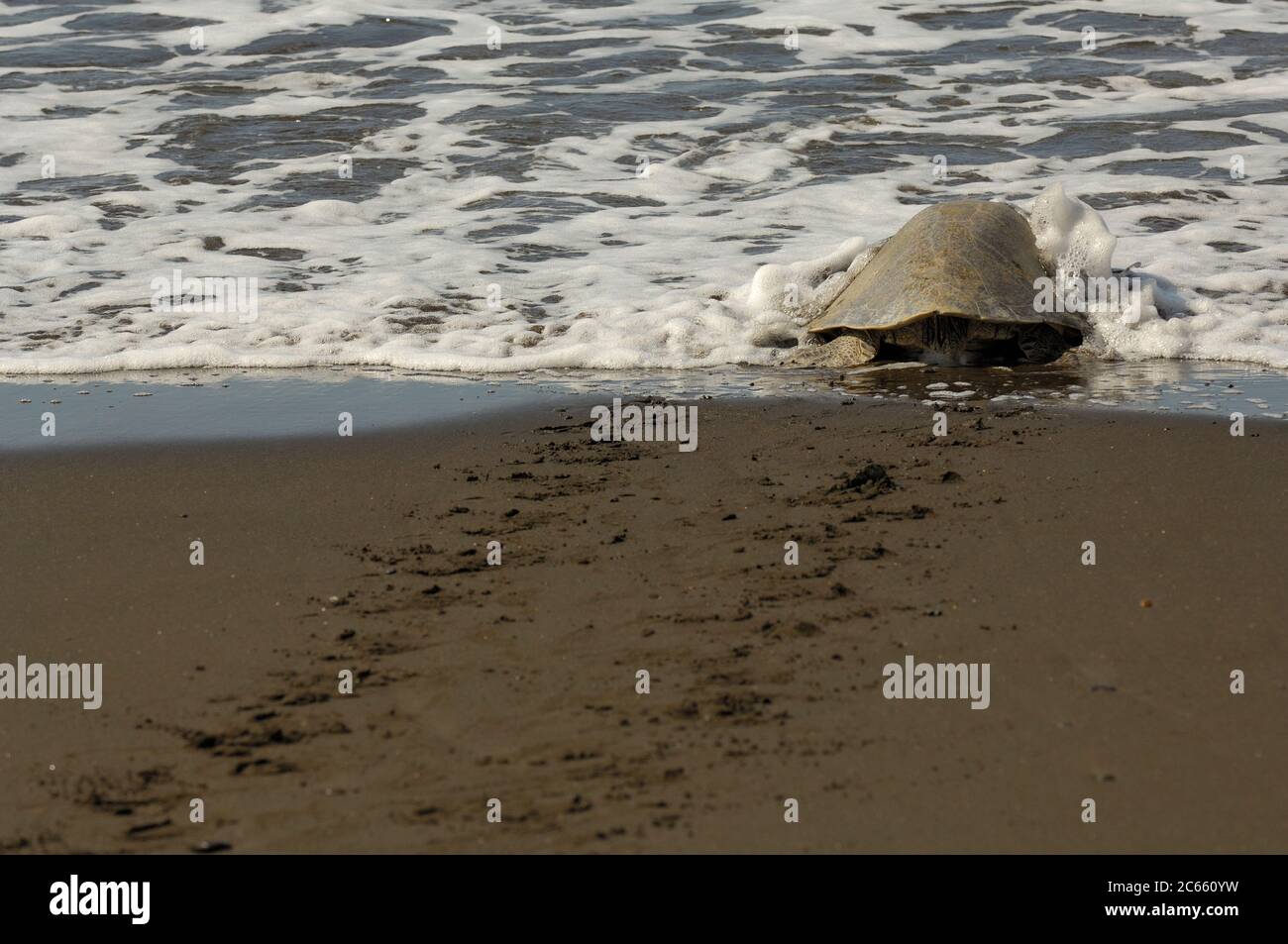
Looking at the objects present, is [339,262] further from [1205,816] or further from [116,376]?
[1205,816]

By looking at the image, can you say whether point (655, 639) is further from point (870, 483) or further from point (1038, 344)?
point (1038, 344)

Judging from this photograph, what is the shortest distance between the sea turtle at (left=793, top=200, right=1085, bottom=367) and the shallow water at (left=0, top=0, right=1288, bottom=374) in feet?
1.04

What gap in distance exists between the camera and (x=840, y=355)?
21.3 ft

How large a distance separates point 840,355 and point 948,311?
0.57 meters

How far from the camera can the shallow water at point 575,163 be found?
6793 millimetres

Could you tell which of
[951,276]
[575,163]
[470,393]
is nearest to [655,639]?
[470,393]

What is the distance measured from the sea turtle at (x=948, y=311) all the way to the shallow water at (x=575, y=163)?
1.04ft

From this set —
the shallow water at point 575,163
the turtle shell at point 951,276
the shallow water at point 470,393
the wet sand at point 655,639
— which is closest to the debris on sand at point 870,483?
the wet sand at point 655,639

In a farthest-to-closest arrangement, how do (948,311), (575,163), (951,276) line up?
(575,163) → (951,276) → (948,311)

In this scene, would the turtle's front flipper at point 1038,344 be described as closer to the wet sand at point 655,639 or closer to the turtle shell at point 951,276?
the turtle shell at point 951,276

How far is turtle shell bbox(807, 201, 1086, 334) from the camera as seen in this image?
20.5 ft
